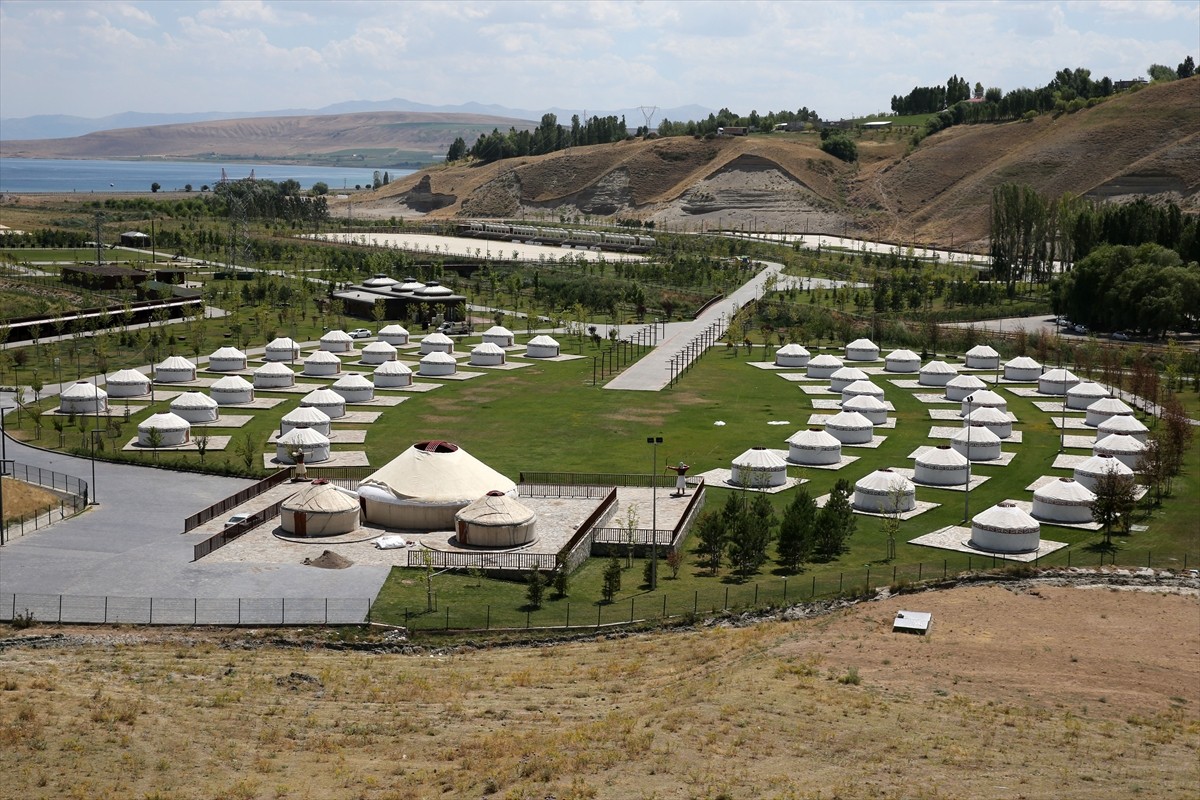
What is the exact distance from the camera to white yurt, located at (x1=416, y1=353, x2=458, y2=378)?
3750 inches

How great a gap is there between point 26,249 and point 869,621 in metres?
137

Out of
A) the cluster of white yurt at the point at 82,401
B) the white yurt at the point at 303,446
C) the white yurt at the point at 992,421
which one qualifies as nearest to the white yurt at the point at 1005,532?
the white yurt at the point at 992,421

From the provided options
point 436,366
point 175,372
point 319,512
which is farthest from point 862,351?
point 319,512

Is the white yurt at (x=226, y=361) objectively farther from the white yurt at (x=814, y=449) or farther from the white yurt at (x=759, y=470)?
the white yurt at (x=759, y=470)

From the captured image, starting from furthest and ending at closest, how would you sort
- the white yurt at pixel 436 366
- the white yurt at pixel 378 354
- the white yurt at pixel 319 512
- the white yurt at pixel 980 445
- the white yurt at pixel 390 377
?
the white yurt at pixel 378 354 < the white yurt at pixel 436 366 < the white yurt at pixel 390 377 < the white yurt at pixel 980 445 < the white yurt at pixel 319 512

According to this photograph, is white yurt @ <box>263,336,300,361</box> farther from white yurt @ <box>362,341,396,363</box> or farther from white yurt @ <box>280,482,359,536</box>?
white yurt @ <box>280,482,359,536</box>

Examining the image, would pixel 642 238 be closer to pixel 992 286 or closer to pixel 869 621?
pixel 992 286

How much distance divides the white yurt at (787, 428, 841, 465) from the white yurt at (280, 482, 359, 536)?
79.5 ft

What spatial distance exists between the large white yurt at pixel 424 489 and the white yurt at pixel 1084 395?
40792mm

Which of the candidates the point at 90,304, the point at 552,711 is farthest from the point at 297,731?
the point at 90,304

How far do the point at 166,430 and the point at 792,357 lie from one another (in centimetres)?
4708

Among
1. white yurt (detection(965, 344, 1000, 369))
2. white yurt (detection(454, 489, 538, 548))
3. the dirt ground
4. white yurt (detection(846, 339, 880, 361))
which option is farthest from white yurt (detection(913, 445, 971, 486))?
white yurt (detection(846, 339, 880, 361))

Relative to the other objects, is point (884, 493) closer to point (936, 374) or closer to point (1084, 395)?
point (1084, 395)

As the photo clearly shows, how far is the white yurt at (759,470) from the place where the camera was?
209ft
